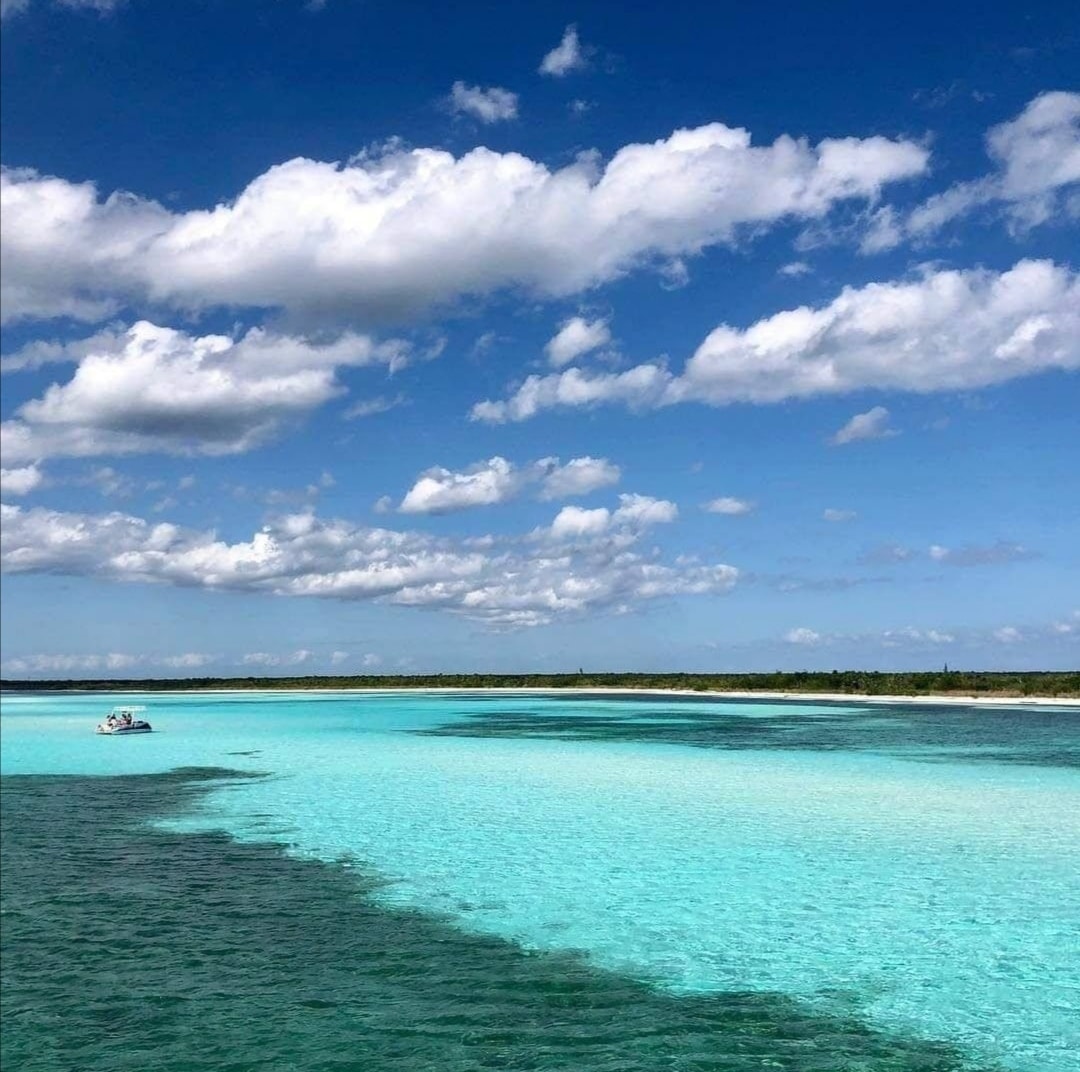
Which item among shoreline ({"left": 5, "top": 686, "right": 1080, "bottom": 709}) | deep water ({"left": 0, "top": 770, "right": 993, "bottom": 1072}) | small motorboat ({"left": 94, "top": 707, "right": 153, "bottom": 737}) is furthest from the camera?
shoreline ({"left": 5, "top": 686, "right": 1080, "bottom": 709})

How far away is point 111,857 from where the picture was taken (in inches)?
818

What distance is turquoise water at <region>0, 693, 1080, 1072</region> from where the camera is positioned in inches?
493

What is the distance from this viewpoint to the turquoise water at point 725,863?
41.1 feet

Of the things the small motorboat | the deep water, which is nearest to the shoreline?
the small motorboat

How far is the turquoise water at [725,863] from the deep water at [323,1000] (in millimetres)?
139

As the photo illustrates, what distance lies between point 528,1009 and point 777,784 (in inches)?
886

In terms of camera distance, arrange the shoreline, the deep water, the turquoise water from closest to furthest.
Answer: the deep water
the turquoise water
the shoreline

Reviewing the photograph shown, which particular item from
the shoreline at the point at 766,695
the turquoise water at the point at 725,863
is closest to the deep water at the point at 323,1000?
the turquoise water at the point at 725,863

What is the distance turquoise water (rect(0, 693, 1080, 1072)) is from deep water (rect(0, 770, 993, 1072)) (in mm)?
139

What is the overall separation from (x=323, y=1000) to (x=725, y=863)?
1052 cm

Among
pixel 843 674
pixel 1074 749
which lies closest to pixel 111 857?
pixel 1074 749

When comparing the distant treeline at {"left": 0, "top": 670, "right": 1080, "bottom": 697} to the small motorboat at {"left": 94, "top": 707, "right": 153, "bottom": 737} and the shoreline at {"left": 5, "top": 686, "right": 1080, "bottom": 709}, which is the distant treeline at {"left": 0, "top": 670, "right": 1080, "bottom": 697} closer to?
the shoreline at {"left": 5, "top": 686, "right": 1080, "bottom": 709}

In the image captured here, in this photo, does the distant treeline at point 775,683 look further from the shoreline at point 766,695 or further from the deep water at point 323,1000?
the deep water at point 323,1000

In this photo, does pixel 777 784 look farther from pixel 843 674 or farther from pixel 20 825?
pixel 843 674
